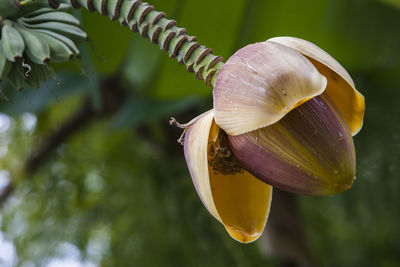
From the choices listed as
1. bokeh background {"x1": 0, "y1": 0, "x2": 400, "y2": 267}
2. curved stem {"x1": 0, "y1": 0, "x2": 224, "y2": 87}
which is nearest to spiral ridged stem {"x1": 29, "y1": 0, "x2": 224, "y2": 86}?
curved stem {"x1": 0, "y1": 0, "x2": 224, "y2": 87}

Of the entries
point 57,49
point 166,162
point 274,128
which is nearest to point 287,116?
point 274,128

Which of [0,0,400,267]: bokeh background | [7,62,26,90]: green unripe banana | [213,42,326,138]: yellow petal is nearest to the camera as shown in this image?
[213,42,326,138]: yellow petal

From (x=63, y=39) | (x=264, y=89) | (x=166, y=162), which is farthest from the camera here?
(x=166, y=162)

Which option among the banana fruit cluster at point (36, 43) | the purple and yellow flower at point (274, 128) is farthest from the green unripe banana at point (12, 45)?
the purple and yellow flower at point (274, 128)

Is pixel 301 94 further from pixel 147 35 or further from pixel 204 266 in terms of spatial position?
pixel 204 266

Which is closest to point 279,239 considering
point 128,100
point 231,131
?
point 128,100

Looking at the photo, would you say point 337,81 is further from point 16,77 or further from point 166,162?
point 166,162

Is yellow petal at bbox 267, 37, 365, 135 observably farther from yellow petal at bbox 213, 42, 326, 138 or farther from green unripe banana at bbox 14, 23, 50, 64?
green unripe banana at bbox 14, 23, 50, 64
